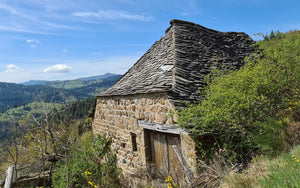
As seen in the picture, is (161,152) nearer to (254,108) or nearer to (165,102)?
(165,102)

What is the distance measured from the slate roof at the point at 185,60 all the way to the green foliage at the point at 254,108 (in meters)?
0.80

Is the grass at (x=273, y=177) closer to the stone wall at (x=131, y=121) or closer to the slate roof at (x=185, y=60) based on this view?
the stone wall at (x=131, y=121)

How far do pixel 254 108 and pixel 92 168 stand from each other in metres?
5.85

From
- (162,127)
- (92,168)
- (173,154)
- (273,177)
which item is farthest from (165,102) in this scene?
(92,168)

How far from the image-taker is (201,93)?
4965 millimetres

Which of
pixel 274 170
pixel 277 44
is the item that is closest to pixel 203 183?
pixel 274 170

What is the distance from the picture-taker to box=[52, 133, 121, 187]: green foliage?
661cm

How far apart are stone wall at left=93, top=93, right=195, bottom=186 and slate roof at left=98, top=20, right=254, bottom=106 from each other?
300 millimetres

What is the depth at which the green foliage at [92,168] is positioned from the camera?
21.7 feet

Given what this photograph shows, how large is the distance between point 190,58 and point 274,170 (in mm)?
4455

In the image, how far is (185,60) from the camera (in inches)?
246

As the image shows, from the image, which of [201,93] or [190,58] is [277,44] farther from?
[190,58]

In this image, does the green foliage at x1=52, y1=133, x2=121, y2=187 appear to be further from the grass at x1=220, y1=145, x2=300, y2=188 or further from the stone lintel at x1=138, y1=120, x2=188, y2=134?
the grass at x1=220, y1=145, x2=300, y2=188

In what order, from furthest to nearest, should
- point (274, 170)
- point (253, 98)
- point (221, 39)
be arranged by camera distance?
1. point (221, 39)
2. point (253, 98)
3. point (274, 170)
